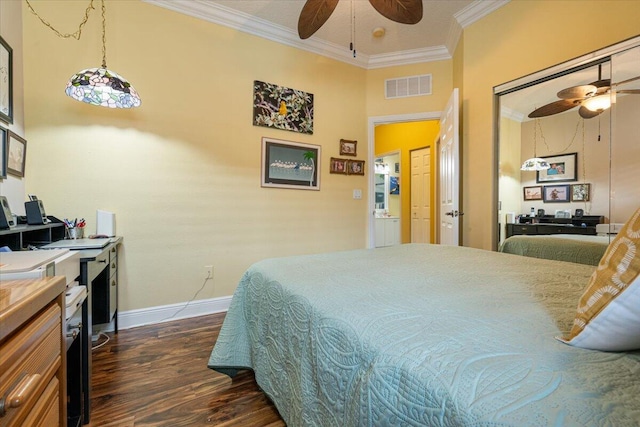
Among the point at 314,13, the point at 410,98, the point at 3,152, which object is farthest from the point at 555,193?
the point at 3,152

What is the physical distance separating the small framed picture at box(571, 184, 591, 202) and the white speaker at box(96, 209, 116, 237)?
143 inches

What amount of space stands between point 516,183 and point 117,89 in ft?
10.4

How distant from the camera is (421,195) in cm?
525

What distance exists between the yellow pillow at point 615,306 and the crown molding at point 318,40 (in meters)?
2.87

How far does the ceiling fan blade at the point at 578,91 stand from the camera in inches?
78.6

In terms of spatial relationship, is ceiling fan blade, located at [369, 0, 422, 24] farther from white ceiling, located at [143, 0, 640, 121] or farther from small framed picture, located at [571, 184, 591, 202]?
small framed picture, located at [571, 184, 591, 202]

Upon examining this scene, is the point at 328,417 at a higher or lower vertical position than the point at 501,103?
lower

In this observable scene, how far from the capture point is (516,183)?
8.36 feet

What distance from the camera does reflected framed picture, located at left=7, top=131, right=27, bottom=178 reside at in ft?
5.57

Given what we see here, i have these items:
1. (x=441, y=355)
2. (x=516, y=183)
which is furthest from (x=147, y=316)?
(x=516, y=183)

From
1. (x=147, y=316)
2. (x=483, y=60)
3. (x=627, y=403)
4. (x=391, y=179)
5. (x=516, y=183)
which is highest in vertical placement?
(x=483, y=60)

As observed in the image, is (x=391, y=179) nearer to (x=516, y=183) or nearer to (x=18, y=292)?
(x=516, y=183)

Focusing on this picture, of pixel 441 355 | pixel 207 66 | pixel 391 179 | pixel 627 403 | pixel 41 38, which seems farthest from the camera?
pixel 391 179

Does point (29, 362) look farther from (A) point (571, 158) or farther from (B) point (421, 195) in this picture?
(B) point (421, 195)
